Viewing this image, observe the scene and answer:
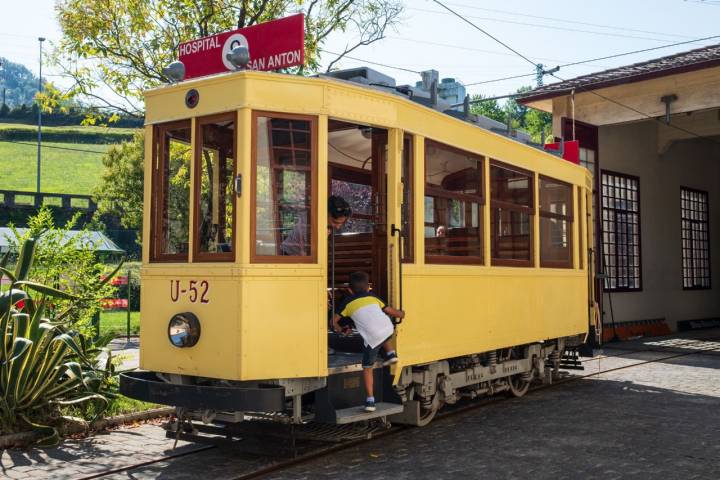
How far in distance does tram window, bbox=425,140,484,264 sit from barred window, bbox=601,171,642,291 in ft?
34.9

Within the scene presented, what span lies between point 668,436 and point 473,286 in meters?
2.22

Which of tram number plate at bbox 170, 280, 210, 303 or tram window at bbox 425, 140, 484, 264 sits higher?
tram window at bbox 425, 140, 484, 264

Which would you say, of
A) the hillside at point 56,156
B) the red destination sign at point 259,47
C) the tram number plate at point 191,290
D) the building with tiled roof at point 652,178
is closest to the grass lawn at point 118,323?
the red destination sign at point 259,47

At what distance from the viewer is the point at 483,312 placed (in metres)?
7.98

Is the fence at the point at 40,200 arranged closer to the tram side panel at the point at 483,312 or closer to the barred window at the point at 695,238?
the barred window at the point at 695,238

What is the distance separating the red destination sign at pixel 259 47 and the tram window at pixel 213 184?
0.95m

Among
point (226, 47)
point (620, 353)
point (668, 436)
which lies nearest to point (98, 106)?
point (226, 47)

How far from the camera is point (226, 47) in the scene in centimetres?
686

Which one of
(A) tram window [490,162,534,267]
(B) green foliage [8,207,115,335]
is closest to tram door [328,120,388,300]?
(A) tram window [490,162,534,267]

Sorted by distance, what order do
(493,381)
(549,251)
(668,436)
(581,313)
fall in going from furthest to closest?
(581,313) → (549,251) → (493,381) → (668,436)

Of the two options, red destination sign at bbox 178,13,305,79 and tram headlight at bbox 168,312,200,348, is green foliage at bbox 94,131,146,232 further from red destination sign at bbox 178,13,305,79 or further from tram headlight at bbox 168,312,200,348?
tram headlight at bbox 168,312,200,348

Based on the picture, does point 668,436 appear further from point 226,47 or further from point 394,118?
point 226,47

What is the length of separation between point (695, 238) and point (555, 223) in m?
13.9

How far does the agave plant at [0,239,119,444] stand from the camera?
673 centimetres
